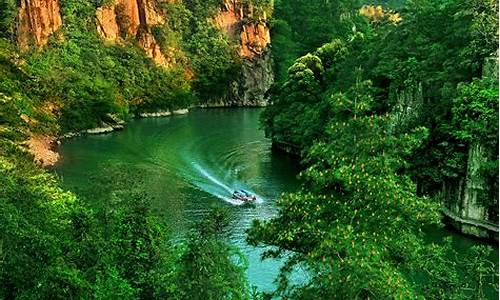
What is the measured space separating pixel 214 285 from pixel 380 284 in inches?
120

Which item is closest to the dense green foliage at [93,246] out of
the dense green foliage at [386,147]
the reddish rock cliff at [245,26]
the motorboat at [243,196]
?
the dense green foliage at [386,147]

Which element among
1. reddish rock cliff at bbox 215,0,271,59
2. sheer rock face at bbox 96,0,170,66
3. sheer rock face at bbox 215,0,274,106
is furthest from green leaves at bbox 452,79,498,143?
reddish rock cliff at bbox 215,0,271,59

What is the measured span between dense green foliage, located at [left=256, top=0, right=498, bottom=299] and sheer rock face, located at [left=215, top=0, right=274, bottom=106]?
38.1 meters

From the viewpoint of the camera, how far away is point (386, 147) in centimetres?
1223

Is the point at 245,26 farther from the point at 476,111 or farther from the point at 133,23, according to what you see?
the point at 476,111

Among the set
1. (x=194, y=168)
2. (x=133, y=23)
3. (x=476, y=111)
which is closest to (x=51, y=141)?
(x=194, y=168)

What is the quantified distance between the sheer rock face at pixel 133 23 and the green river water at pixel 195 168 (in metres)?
16.8

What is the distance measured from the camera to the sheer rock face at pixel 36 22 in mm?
64375

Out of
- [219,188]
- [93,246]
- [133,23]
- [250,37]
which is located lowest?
[219,188]

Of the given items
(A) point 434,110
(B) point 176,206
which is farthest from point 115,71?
(A) point 434,110

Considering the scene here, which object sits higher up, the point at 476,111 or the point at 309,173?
the point at 309,173

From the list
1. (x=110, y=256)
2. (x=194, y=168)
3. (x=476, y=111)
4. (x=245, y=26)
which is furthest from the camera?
(x=245, y=26)

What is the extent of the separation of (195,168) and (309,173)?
30106 mm

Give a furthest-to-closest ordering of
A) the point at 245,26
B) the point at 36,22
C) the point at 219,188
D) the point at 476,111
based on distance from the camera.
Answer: the point at 245,26, the point at 36,22, the point at 219,188, the point at 476,111
